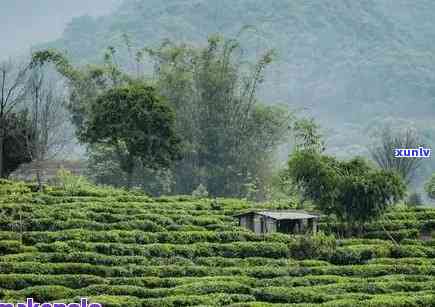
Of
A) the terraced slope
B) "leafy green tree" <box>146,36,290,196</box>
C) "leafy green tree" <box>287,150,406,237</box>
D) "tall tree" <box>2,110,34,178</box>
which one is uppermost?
"leafy green tree" <box>146,36,290,196</box>

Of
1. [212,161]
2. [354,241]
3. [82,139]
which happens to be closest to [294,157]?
[354,241]

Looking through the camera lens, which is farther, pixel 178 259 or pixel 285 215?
pixel 285 215

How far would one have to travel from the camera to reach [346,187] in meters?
57.8

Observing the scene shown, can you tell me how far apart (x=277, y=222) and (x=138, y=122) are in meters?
15.5

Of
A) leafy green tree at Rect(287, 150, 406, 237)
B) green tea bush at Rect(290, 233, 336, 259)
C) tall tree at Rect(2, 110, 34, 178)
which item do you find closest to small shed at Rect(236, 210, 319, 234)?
leafy green tree at Rect(287, 150, 406, 237)

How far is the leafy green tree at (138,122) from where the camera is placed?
225 ft

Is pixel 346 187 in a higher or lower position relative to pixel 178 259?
higher

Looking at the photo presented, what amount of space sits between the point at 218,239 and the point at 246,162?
42.1 meters

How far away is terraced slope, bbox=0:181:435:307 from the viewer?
43344mm

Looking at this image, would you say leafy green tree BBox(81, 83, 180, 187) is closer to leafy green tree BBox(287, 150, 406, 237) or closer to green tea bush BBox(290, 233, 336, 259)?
leafy green tree BBox(287, 150, 406, 237)

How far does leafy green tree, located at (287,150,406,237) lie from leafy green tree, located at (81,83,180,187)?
498 inches

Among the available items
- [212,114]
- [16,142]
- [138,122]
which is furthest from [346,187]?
[212,114]

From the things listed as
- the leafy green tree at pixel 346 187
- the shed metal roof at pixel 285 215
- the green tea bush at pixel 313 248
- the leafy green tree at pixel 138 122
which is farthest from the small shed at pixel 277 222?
the leafy green tree at pixel 138 122

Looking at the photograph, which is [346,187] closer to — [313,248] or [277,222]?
[277,222]
